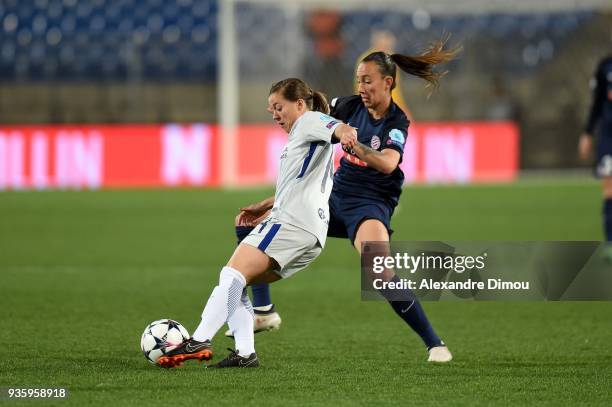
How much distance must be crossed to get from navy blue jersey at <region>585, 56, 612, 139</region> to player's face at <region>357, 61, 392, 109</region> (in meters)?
4.58

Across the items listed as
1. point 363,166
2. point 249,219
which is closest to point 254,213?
point 249,219

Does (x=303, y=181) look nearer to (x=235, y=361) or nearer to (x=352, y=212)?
(x=352, y=212)

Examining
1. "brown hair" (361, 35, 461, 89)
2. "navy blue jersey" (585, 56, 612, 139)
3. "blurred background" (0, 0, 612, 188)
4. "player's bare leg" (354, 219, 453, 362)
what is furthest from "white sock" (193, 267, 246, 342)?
"blurred background" (0, 0, 612, 188)

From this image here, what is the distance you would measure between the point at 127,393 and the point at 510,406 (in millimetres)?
1591

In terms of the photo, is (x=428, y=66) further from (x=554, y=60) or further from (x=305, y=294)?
(x=554, y=60)

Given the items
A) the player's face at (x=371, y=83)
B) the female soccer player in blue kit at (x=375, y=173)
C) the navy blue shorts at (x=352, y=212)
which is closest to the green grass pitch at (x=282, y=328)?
the female soccer player in blue kit at (x=375, y=173)

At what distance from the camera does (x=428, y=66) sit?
5.73 m

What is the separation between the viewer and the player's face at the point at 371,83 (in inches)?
215

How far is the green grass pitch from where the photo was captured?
15.5 feet

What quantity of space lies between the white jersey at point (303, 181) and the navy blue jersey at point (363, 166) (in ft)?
1.24

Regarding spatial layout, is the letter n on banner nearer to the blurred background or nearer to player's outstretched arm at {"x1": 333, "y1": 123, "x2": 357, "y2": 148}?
the blurred background

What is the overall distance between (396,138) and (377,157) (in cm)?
34

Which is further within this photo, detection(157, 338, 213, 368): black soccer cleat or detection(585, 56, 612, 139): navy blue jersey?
detection(585, 56, 612, 139): navy blue jersey
